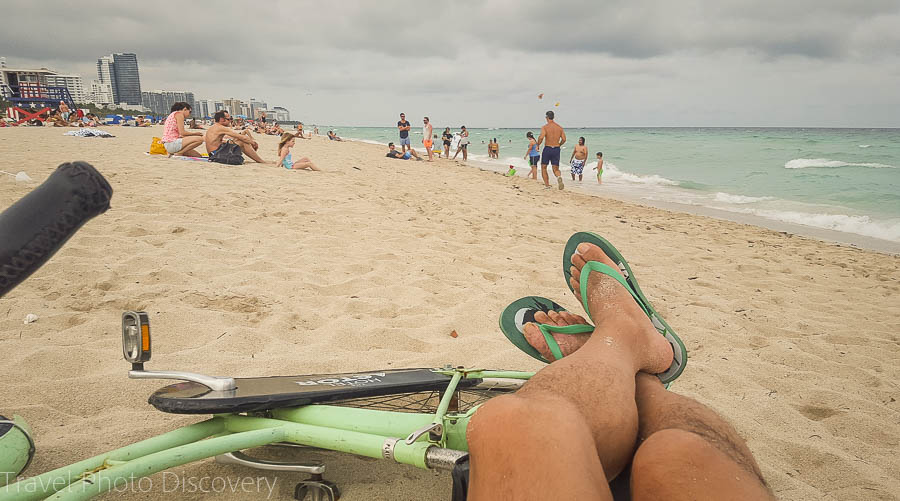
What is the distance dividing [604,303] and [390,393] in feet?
2.56

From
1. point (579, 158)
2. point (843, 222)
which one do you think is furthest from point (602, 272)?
point (579, 158)

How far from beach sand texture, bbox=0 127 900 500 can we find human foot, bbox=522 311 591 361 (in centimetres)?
33

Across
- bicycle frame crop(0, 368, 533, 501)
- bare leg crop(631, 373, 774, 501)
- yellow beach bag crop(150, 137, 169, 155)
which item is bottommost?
bicycle frame crop(0, 368, 533, 501)

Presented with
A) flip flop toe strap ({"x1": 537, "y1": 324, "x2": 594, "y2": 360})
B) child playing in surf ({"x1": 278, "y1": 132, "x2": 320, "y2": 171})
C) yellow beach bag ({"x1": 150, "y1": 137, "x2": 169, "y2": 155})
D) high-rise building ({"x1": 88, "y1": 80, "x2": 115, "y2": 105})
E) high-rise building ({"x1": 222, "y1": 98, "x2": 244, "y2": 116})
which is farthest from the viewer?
high-rise building ({"x1": 88, "y1": 80, "x2": 115, "y2": 105})

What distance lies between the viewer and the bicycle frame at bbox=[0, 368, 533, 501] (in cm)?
80

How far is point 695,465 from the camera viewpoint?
0.80 meters

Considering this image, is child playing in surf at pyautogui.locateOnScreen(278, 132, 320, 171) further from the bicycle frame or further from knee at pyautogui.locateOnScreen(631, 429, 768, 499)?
knee at pyautogui.locateOnScreen(631, 429, 768, 499)

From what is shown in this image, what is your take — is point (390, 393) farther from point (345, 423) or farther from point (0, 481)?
point (0, 481)

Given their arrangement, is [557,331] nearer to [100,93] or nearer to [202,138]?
[202,138]

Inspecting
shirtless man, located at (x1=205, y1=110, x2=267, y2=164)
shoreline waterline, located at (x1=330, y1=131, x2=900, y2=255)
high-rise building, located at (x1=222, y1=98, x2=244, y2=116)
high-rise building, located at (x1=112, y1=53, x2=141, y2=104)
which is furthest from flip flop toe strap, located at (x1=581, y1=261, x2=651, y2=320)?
high-rise building, located at (x1=112, y1=53, x2=141, y2=104)

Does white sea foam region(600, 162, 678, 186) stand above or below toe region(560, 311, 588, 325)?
above

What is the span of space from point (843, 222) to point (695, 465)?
307 inches

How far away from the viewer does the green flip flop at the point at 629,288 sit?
1.42m

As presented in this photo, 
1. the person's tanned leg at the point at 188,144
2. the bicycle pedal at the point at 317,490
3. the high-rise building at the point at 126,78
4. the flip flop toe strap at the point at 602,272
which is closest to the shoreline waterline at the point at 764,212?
the flip flop toe strap at the point at 602,272
